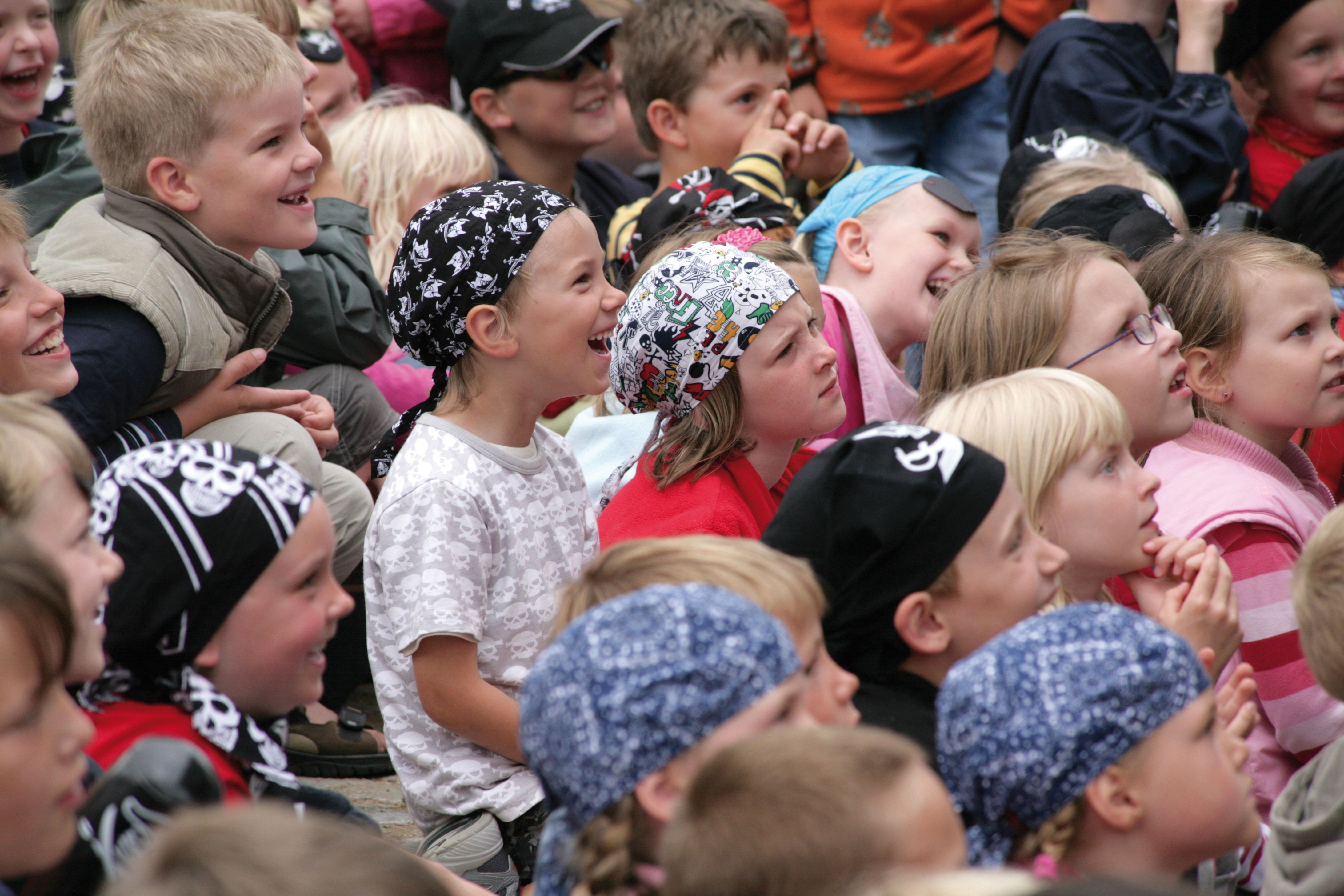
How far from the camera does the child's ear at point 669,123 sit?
17.4 feet

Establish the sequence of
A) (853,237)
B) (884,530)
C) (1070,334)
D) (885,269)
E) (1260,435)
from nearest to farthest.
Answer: (884,530) < (1070,334) < (1260,435) < (885,269) < (853,237)

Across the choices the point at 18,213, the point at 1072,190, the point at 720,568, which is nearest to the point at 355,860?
the point at 720,568

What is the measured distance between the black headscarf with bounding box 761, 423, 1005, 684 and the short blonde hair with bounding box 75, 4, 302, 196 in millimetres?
1971

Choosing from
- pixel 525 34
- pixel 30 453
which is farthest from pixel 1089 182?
pixel 30 453

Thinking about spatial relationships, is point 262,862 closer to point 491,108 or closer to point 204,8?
point 204,8

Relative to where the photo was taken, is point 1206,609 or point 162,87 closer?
point 1206,609

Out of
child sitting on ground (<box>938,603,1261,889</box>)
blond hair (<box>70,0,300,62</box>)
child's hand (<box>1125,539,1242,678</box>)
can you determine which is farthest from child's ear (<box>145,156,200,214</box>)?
child's hand (<box>1125,539,1242,678</box>)

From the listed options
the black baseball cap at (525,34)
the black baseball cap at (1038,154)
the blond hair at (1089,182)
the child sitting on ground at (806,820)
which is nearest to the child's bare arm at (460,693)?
the child sitting on ground at (806,820)

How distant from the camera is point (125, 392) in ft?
9.87

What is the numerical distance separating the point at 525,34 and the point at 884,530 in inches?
147

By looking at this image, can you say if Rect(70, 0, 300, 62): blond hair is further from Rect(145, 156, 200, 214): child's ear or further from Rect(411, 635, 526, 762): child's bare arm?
Rect(411, 635, 526, 762): child's bare arm

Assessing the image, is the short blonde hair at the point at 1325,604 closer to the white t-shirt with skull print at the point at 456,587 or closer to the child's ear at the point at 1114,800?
the child's ear at the point at 1114,800

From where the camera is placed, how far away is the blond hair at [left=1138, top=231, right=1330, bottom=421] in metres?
3.58

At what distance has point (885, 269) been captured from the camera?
4.31 m
